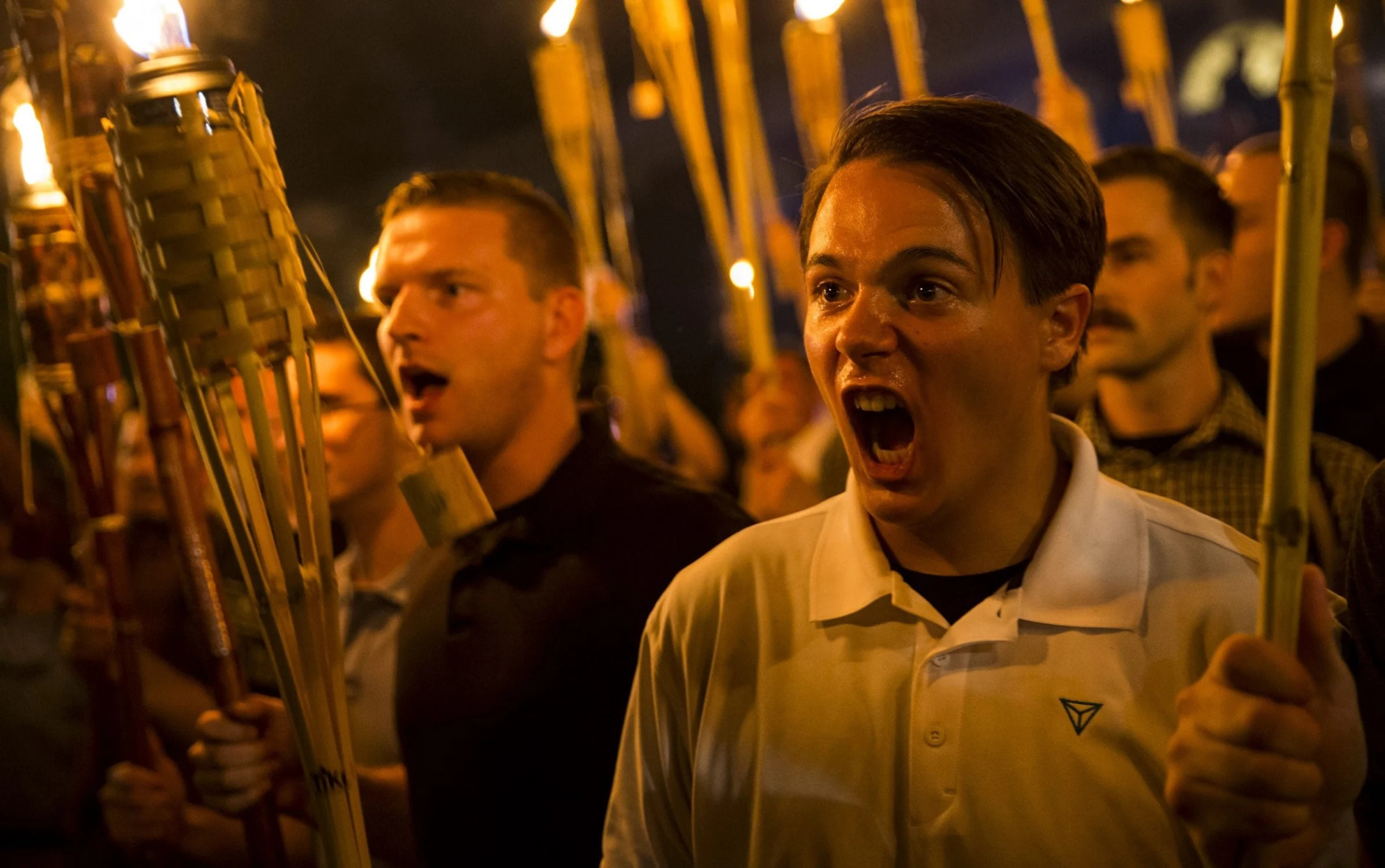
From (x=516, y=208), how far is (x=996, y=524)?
3.75ft

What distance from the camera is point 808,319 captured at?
1264 mm

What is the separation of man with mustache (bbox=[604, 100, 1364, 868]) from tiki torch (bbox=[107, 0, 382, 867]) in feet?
1.35

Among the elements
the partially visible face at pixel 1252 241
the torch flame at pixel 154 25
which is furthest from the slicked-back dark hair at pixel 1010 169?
the partially visible face at pixel 1252 241

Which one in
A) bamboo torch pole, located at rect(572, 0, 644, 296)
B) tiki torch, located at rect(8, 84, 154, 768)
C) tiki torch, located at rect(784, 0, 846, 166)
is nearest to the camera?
tiki torch, located at rect(8, 84, 154, 768)

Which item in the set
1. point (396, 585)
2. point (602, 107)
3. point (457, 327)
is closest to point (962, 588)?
point (457, 327)

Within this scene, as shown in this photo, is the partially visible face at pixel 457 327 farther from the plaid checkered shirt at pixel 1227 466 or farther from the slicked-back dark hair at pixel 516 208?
the plaid checkered shirt at pixel 1227 466

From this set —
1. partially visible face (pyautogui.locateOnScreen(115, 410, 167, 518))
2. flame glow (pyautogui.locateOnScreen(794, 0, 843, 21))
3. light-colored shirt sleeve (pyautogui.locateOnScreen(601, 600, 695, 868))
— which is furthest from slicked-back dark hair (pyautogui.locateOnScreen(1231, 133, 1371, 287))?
partially visible face (pyautogui.locateOnScreen(115, 410, 167, 518))

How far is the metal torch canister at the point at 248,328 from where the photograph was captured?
1038 millimetres

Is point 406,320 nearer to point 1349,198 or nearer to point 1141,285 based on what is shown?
point 1141,285

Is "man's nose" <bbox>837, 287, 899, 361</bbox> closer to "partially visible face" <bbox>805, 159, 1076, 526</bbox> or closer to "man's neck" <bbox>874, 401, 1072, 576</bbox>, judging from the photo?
"partially visible face" <bbox>805, 159, 1076, 526</bbox>

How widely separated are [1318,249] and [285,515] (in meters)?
0.94

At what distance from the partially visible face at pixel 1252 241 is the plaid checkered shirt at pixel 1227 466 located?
605mm

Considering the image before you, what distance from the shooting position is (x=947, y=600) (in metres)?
1.24

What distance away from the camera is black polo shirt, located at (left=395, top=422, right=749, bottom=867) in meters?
1.69
